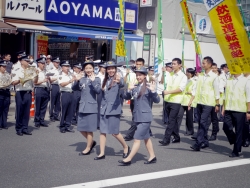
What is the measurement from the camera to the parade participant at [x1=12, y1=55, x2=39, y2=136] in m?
9.56

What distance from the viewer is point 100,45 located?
20.2 meters

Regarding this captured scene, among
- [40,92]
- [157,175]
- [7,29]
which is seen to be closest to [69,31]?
[7,29]

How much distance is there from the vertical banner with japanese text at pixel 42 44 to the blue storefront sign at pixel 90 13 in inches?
34.4

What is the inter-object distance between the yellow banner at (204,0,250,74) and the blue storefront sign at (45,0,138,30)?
433 inches

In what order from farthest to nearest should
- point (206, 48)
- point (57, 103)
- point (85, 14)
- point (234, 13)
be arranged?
point (206, 48) → point (85, 14) → point (57, 103) → point (234, 13)

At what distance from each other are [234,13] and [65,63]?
15.2ft

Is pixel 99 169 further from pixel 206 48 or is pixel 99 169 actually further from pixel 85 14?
pixel 206 48

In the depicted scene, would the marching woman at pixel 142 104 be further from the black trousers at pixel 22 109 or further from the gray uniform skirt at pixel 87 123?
the black trousers at pixel 22 109

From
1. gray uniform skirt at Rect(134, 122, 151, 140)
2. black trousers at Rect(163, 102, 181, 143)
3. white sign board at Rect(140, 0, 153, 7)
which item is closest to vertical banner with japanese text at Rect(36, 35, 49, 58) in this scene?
white sign board at Rect(140, 0, 153, 7)

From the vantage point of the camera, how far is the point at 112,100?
24.5 ft

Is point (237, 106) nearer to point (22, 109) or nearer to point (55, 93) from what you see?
point (22, 109)

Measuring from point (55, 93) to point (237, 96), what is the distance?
569 centimetres

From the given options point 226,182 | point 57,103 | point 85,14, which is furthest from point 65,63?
point 85,14

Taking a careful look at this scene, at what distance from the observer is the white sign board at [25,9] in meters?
16.5
